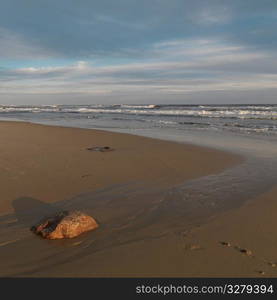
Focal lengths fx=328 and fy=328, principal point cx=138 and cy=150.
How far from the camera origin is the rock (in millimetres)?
3951

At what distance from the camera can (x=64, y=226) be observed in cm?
397

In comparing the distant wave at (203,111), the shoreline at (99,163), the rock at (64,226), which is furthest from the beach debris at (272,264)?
the distant wave at (203,111)

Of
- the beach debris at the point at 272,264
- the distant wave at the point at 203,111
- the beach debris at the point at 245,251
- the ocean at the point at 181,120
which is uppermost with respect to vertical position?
the distant wave at the point at 203,111

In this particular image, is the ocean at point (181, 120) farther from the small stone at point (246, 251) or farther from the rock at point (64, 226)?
the rock at point (64, 226)

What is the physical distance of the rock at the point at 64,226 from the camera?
395 cm

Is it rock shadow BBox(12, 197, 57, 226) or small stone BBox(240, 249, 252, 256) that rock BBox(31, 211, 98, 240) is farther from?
small stone BBox(240, 249, 252, 256)

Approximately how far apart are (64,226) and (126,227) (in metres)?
0.82

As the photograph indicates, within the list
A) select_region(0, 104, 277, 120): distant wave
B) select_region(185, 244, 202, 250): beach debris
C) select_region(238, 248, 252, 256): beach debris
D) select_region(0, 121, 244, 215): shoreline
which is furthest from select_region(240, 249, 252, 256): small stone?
select_region(0, 104, 277, 120): distant wave

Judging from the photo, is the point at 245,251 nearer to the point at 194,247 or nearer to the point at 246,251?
the point at 246,251

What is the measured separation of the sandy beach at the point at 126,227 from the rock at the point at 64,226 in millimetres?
103

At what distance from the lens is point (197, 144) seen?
12.1 meters

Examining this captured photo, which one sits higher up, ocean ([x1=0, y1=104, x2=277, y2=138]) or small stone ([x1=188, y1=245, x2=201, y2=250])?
ocean ([x1=0, y1=104, x2=277, y2=138])

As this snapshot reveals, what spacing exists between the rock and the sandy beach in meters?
0.10

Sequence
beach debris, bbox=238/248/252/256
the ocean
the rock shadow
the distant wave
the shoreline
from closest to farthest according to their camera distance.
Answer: beach debris, bbox=238/248/252/256 → the rock shadow → the shoreline → the ocean → the distant wave
